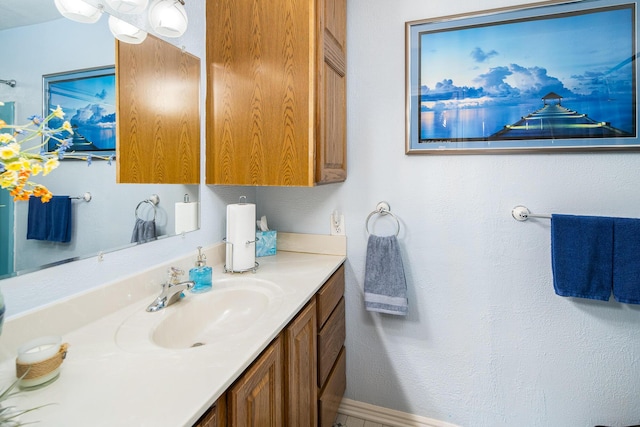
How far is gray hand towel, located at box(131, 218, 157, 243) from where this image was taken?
1091mm

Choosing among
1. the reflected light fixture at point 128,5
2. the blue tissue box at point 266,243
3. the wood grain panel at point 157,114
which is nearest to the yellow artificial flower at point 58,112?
Result: the wood grain panel at point 157,114

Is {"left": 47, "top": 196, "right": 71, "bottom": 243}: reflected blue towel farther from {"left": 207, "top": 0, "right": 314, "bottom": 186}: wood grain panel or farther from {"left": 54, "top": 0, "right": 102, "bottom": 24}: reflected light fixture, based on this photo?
{"left": 207, "top": 0, "right": 314, "bottom": 186}: wood grain panel

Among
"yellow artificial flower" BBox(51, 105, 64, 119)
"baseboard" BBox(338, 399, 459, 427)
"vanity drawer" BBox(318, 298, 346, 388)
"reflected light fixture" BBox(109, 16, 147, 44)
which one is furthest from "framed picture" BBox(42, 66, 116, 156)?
"baseboard" BBox(338, 399, 459, 427)

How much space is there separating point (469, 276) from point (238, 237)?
1120mm

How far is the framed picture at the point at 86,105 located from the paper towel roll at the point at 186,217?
0.38m

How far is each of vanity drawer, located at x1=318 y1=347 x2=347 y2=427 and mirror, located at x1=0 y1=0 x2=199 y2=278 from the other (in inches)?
39.5

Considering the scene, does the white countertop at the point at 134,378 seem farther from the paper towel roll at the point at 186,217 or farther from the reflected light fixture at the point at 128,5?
the reflected light fixture at the point at 128,5

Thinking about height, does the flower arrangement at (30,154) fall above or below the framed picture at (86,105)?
below

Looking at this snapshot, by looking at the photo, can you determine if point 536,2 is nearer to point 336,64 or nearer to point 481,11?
point 481,11

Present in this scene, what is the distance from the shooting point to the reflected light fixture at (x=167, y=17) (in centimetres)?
111

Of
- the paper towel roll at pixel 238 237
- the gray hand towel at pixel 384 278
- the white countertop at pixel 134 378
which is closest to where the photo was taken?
the white countertop at pixel 134 378

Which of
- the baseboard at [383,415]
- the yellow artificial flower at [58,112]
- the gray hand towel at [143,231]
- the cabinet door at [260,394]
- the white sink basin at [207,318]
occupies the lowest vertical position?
the baseboard at [383,415]

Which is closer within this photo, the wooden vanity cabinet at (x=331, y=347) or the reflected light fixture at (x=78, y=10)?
the reflected light fixture at (x=78, y=10)

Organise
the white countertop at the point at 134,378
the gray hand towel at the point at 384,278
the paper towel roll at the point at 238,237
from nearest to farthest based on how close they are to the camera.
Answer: the white countertop at the point at 134,378 < the paper towel roll at the point at 238,237 < the gray hand towel at the point at 384,278
